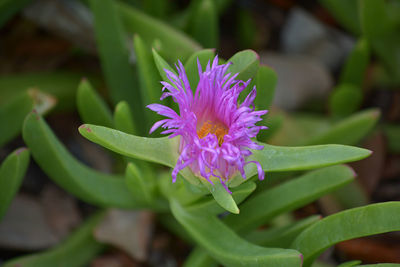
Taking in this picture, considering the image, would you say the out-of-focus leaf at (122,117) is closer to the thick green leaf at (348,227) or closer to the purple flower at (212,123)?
the purple flower at (212,123)

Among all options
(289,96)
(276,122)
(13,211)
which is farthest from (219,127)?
(289,96)

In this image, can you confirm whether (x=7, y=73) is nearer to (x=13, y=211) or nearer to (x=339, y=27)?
(x=13, y=211)

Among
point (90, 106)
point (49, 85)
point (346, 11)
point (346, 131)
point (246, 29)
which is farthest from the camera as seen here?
point (246, 29)

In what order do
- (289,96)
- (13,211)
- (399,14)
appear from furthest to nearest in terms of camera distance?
1. (289,96)
2. (399,14)
3. (13,211)

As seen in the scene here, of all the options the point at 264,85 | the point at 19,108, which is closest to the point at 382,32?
the point at 264,85

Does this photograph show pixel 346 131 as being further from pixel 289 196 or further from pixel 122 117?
pixel 122 117
